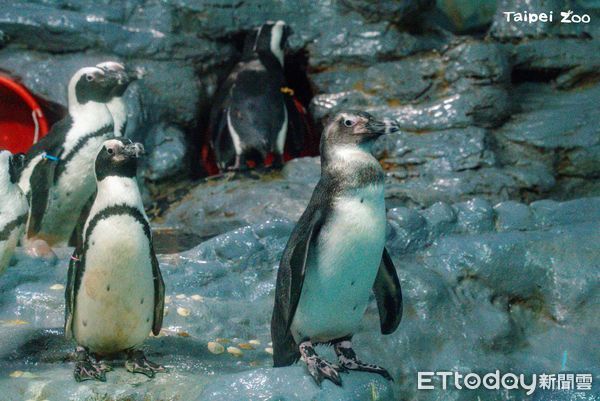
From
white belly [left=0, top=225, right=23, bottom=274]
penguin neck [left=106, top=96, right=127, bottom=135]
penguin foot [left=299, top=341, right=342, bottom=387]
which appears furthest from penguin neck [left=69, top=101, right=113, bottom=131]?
penguin foot [left=299, top=341, right=342, bottom=387]

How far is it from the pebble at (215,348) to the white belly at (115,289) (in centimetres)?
41

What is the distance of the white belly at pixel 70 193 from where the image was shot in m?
5.10

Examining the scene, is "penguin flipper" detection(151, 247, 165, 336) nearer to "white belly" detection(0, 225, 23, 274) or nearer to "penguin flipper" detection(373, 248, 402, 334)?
"white belly" detection(0, 225, 23, 274)

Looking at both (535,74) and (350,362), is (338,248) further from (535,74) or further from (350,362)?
(535,74)

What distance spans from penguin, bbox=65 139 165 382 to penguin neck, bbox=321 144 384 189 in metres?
0.69

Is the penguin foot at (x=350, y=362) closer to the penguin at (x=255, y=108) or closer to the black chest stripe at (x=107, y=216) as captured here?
the black chest stripe at (x=107, y=216)

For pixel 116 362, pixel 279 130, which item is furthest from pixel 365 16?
pixel 116 362

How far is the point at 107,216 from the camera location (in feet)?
10.8

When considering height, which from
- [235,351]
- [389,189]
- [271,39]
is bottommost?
[235,351]

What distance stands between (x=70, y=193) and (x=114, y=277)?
2001 mm

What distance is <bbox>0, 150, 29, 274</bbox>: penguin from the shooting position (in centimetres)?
369

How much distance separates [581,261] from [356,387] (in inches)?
70.4

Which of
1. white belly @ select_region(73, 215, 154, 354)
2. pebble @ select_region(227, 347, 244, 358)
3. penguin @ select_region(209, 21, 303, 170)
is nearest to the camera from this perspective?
white belly @ select_region(73, 215, 154, 354)

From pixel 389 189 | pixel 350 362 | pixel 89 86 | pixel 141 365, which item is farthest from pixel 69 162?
pixel 350 362
